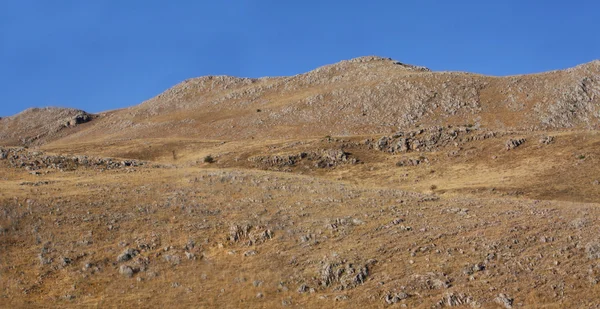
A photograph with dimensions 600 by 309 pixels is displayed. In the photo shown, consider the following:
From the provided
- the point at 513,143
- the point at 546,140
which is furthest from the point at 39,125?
the point at 546,140

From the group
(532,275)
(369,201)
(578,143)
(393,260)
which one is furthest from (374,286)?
(578,143)

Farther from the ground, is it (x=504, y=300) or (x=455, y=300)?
(x=455, y=300)

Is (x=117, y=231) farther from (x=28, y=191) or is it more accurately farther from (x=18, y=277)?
(x=28, y=191)

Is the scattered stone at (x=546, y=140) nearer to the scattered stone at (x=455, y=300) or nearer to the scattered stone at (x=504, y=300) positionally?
the scattered stone at (x=504, y=300)

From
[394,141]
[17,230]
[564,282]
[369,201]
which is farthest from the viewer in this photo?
[394,141]

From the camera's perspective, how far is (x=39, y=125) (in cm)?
12719

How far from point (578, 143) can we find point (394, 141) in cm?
2138

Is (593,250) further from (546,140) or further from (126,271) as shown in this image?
(546,140)

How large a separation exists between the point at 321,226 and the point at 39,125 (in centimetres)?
→ 11632

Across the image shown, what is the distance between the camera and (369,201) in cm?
3775

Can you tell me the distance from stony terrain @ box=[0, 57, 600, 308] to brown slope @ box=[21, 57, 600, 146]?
79.0ft

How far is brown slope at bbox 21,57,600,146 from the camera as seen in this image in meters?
86.4

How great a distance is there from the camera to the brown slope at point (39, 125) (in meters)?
119

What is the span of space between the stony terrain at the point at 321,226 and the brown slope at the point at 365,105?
24086 mm
